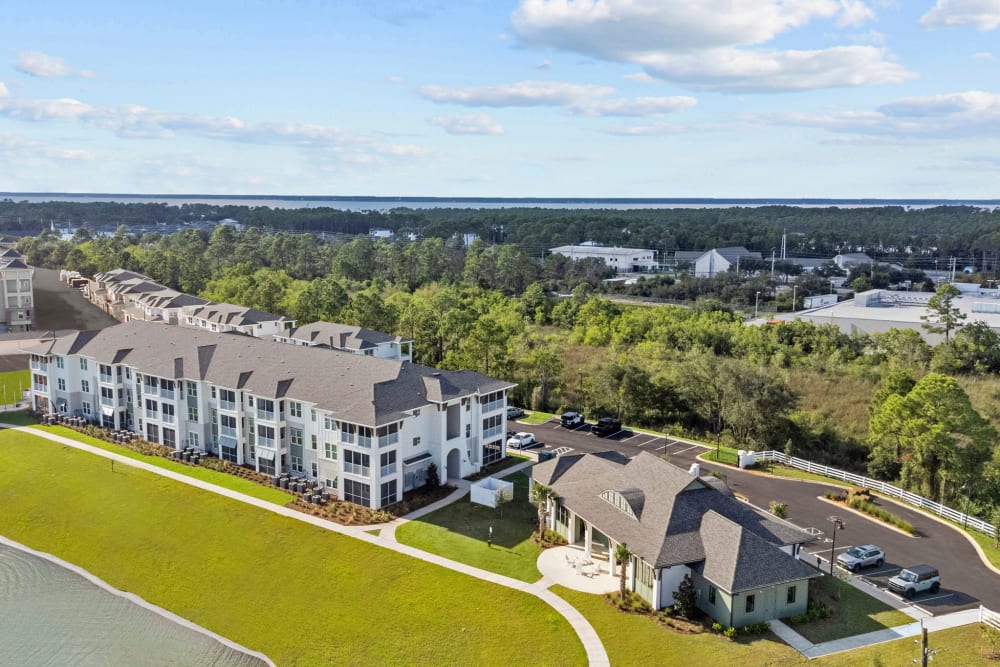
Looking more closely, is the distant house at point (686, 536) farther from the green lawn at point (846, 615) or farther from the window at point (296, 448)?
the window at point (296, 448)

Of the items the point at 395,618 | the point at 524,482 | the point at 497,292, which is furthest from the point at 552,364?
the point at 497,292

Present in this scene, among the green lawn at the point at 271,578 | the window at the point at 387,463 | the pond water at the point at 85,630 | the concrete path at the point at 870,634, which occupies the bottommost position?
the pond water at the point at 85,630

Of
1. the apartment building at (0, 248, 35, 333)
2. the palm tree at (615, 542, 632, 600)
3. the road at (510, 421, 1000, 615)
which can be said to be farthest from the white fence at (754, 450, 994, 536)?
the apartment building at (0, 248, 35, 333)

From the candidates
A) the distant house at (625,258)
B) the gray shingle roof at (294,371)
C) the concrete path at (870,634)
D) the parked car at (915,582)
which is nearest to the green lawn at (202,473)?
the gray shingle roof at (294,371)

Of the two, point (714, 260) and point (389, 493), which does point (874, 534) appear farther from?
point (714, 260)

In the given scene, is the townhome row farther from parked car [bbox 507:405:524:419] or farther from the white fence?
the white fence

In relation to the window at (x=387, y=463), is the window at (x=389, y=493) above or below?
below

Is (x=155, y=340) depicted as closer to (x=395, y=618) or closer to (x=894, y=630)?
(x=395, y=618)
